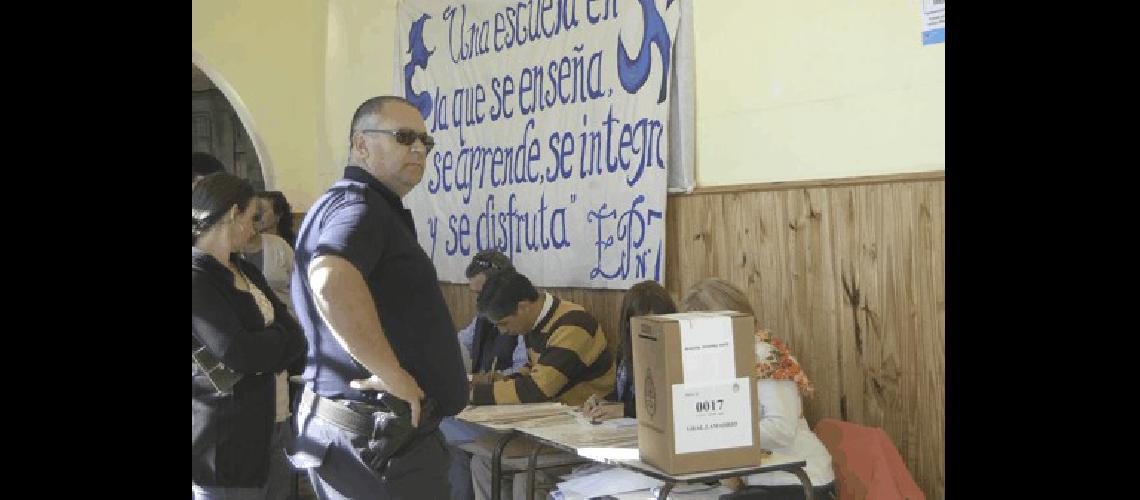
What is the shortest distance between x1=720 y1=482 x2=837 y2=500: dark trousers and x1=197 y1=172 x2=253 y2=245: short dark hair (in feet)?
5.35

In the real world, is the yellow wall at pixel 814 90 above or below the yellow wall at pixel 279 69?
below

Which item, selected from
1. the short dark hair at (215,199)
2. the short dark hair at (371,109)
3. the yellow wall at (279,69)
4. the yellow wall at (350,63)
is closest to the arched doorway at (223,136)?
the yellow wall at (279,69)

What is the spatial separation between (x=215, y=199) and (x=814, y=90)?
2097 mm

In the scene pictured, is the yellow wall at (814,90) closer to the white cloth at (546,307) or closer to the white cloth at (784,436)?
the white cloth at (546,307)

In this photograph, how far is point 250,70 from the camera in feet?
Result: 24.2

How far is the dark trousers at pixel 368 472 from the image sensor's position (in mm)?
2730

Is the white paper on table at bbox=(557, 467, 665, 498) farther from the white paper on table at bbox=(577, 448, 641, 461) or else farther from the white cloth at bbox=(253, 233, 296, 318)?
the white cloth at bbox=(253, 233, 296, 318)

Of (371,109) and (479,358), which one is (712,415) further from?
(479,358)

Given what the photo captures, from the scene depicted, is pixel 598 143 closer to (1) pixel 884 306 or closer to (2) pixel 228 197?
(1) pixel 884 306

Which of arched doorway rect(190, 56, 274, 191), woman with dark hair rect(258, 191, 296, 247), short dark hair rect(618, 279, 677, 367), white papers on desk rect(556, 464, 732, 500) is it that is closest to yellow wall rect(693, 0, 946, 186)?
short dark hair rect(618, 279, 677, 367)

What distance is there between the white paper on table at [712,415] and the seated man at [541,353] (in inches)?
54.5

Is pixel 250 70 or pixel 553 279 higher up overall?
pixel 250 70
